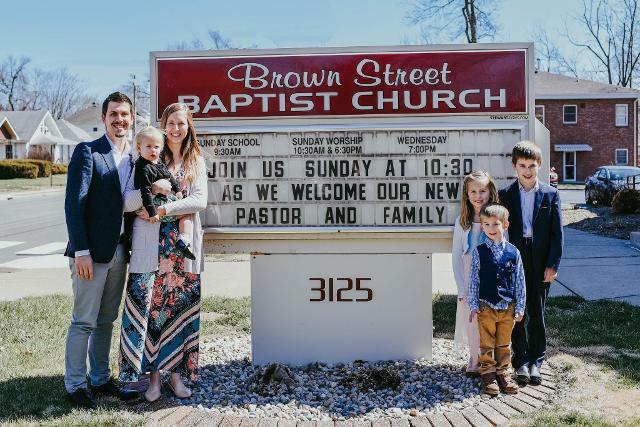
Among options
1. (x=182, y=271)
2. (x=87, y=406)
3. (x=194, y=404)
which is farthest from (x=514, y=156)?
(x=87, y=406)

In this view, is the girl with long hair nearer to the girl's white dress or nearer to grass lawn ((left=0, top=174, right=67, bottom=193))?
the girl's white dress

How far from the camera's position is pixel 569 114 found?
136ft

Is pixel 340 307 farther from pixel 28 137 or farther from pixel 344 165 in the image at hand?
pixel 28 137

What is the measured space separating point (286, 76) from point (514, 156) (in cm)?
189

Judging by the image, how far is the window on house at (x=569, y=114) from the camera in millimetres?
41375

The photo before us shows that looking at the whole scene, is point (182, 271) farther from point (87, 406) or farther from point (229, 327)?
point (229, 327)

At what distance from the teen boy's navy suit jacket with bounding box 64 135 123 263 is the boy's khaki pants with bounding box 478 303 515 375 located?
8.28 feet

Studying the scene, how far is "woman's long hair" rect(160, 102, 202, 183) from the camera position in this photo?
4.40m

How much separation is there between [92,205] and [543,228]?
305cm

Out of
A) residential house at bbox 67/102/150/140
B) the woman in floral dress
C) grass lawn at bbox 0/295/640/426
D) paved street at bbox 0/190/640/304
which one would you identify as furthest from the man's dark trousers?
residential house at bbox 67/102/150/140

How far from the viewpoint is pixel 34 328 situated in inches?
255

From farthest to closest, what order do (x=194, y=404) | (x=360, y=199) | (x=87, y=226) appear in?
1. (x=360, y=199)
2. (x=194, y=404)
3. (x=87, y=226)

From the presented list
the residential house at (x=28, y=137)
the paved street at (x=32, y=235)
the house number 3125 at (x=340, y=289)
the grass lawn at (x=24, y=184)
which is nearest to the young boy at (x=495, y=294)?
the house number 3125 at (x=340, y=289)

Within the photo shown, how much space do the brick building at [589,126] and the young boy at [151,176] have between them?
131ft
